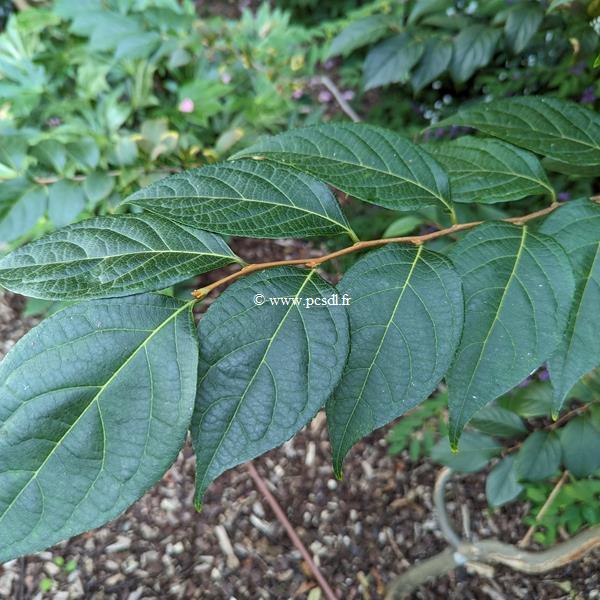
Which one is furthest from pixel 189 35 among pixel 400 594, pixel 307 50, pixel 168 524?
pixel 400 594

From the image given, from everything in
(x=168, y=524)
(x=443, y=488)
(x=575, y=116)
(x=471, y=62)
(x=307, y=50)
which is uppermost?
(x=575, y=116)

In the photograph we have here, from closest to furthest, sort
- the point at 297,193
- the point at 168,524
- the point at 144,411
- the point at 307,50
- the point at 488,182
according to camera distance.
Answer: the point at 144,411, the point at 297,193, the point at 488,182, the point at 168,524, the point at 307,50

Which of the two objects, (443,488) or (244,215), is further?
(443,488)

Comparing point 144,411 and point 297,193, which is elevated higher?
point 297,193

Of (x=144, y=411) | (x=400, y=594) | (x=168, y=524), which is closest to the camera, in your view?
(x=144, y=411)

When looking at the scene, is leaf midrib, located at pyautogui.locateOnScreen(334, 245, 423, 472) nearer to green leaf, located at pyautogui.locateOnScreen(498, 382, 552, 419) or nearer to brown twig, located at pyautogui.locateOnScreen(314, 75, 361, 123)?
green leaf, located at pyautogui.locateOnScreen(498, 382, 552, 419)

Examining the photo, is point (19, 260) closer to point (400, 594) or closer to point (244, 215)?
point (244, 215)
